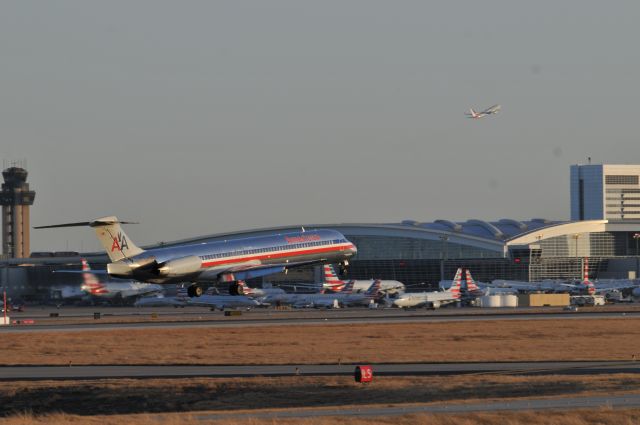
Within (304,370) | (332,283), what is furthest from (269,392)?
(332,283)

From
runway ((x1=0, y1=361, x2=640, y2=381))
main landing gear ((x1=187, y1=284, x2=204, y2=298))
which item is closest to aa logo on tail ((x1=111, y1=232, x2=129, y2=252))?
main landing gear ((x1=187, y1=284, x2=204, y2=298))

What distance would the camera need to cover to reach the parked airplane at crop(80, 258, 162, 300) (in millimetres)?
156500

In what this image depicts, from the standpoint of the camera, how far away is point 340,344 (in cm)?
7612

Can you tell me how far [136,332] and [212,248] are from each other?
1064 cm

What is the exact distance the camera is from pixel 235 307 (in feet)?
511

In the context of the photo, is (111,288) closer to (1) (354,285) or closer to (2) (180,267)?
(1) (354,285)

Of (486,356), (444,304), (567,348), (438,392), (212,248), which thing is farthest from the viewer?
(444,304)

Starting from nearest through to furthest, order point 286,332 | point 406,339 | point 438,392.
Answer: point 438,392, point 406,339, point 286,332

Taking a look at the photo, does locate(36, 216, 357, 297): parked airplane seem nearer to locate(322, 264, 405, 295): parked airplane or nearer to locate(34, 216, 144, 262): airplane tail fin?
locate(34, 216, 144, 262): airplane tail fin

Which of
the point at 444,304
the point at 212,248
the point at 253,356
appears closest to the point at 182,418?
the point at 253,356

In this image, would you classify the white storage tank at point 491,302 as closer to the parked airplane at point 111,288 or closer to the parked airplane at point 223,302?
the parked airplane at point 223,302

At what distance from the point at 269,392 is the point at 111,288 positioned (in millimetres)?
113993

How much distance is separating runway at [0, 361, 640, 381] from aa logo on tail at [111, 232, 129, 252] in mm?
30708

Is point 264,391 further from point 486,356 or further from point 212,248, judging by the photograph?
point 212,248
